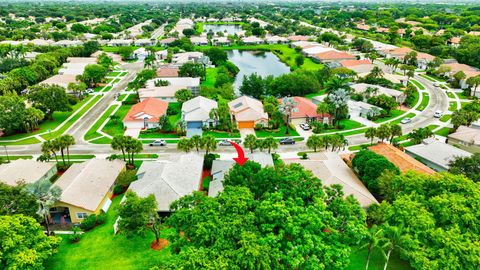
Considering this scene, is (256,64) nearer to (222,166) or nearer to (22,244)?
(222,166)

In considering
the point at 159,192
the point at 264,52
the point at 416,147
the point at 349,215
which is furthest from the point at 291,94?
the point at 264,52

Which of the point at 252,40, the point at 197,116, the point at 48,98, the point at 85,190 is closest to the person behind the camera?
the point at 85,190

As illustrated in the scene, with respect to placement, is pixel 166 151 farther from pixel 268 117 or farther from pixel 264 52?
pixel 264 52

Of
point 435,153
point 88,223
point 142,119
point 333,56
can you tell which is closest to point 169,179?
point 88,223

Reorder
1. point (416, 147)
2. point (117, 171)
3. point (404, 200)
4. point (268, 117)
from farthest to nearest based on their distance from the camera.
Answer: point (268, 117) < point (416, 147) < point (117, 171) < point (404, 200)

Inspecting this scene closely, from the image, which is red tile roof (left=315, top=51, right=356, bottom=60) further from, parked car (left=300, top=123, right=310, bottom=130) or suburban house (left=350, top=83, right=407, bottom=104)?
parked car (left=300, top=123, right=310, bottom=130)

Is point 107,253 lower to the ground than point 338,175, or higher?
lower

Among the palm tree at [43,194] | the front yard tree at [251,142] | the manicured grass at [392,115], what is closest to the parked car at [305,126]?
the manicured grass at [392,115]
